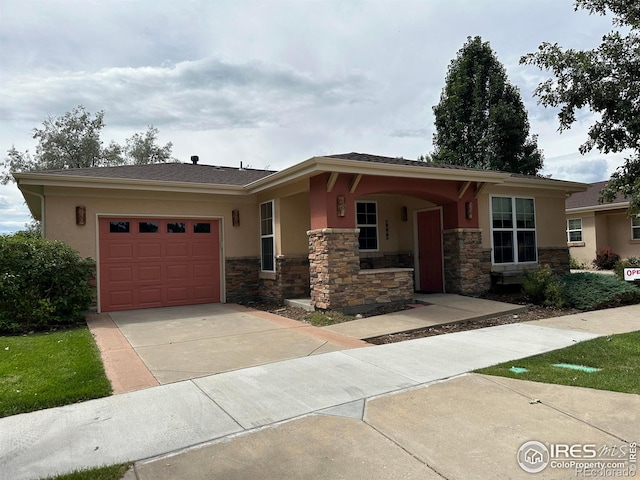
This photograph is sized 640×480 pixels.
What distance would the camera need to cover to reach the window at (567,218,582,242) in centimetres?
2114

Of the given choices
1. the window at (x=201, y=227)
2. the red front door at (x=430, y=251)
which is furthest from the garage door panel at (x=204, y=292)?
the red front door at (x=430, y=251)

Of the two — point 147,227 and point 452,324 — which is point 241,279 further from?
point 452,324

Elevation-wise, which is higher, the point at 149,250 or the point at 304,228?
the point at 304,228

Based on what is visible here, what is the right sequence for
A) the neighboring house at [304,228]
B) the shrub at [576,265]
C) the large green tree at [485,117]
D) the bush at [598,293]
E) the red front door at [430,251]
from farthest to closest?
the large green tree at [485,117] < the shrub at [576,265] < the red front door at [430,251] < the bush at [598,293] < the neighboring house at [304,228]

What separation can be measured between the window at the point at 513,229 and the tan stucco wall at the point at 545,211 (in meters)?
0.17

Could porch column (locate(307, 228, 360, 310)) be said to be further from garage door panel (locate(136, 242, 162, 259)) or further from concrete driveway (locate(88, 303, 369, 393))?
garage door panel (locate(136, 242, 162, 259))

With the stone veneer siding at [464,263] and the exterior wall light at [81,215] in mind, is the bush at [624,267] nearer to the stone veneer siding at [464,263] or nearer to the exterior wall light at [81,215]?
the stone veneer siding at [464,263]

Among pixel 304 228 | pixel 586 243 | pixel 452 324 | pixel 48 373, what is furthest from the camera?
pixel 586 243

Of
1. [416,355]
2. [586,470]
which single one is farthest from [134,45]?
[586,470]

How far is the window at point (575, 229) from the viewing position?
21141 millimetres

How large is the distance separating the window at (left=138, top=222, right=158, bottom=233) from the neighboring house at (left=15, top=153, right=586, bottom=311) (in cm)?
4

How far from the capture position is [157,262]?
11.1 metres

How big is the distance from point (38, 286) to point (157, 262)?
3.05 metres

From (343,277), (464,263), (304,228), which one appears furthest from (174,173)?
(464,263)
